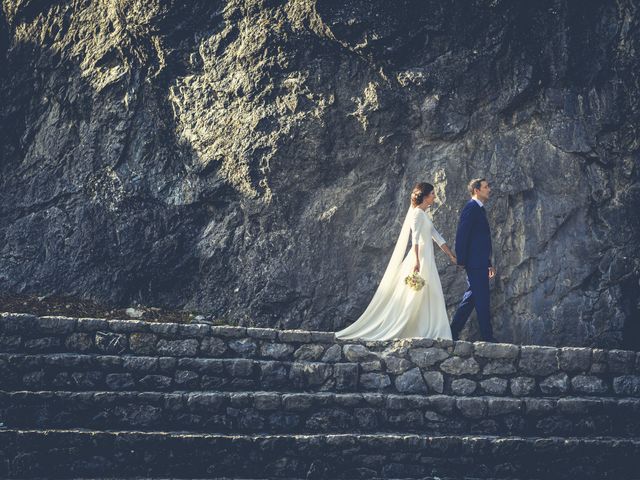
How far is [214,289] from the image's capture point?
13.1 m

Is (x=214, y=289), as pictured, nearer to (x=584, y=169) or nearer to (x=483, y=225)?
(x=483, y=225)

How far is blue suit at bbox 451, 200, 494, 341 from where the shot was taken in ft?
37.1

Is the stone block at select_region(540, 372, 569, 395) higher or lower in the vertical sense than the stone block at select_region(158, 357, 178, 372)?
lower

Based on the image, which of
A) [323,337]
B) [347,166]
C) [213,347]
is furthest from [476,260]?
[213,347]

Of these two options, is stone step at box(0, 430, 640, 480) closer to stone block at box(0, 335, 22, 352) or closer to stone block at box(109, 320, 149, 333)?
stone block at box(0, 335, 22, 352)

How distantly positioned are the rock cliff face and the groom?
1.25 metres

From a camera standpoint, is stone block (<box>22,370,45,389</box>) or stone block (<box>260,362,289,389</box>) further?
stone block (<box>260,362,289,389</box>)

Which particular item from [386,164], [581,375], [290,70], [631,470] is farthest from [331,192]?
[631,470]

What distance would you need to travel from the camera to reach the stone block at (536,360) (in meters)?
10.3

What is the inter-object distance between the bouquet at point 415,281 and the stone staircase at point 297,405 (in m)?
0.90

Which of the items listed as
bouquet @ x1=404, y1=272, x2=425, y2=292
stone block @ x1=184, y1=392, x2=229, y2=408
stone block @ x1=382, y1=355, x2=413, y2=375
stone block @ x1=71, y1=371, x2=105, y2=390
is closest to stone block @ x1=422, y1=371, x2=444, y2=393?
stone block @ x1=382, y1=355, x2=413, y2=375

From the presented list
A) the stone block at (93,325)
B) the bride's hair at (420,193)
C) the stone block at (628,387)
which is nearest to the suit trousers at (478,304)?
the bride's hair at (420,193)

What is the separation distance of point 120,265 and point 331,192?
3.35 metres

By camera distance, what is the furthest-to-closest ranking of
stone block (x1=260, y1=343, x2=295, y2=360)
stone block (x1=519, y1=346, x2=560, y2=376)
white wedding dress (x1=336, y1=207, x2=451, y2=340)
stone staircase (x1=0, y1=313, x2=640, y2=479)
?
white wedding dress (x1=336, y1=207, x2=451, y2=340) < stone block (x1=260, y1=343, x2=295, y2=360) < stone block (x1=519, y1=346, x2=560, y2=376) < stone staircase (x1=0, y1=313, x2=640, y2=479)
